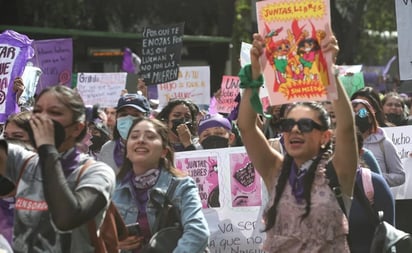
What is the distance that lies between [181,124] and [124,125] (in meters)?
0.98

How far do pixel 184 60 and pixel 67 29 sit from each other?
4.49m

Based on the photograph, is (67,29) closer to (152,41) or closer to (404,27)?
(152,41)

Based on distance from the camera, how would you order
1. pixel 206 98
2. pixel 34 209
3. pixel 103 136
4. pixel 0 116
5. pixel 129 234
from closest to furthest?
pixel 34 209 < pixel 129 234 < pixel 0 116 < pixel 103 136 < pixel 206 98

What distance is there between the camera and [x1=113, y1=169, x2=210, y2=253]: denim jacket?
17.0ft

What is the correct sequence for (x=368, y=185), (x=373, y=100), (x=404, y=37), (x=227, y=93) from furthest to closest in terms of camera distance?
(x=227, y=93) < (x=404, y=37) < (x=373, y=100) < (x=368, y=185)

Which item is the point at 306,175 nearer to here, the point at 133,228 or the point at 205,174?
the point at 133,228

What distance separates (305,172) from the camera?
15.7 ft

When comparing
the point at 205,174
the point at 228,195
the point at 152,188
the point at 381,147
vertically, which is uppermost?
the point at 152,188

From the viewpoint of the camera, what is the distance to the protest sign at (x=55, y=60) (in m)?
12.9

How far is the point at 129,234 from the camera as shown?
5234 mm

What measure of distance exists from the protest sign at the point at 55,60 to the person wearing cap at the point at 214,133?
15.1ft

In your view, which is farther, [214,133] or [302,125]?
[214,133]

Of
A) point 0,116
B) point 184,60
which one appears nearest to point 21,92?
point 0,116

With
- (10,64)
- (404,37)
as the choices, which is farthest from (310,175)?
(404,37)
